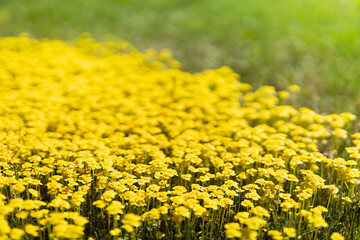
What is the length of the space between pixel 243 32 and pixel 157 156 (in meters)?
6.87

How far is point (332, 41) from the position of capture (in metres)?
8.57

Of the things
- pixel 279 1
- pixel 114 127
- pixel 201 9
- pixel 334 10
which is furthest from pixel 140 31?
pixel 114 127

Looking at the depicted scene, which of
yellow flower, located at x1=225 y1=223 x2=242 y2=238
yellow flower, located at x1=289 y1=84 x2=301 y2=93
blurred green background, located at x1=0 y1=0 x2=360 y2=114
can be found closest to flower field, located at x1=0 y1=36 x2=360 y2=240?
yellow flower, located at x1=225 y1=223 x2=242 y2=238

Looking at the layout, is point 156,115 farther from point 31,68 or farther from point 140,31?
point 140,31

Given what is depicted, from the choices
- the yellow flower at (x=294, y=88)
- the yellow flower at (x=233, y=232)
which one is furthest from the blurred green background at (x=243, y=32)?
the yellow flower at (x=233, y=232)

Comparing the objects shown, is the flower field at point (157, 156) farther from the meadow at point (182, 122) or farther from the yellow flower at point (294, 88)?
the yellow flower at point (294, 88)

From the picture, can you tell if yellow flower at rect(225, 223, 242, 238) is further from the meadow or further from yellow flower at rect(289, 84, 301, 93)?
yellow flower at rect(289, 84, 301, 93)

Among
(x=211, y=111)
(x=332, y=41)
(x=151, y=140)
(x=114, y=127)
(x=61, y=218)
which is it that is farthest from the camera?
(x=332, y=41)

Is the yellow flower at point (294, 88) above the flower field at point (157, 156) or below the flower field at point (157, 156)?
above

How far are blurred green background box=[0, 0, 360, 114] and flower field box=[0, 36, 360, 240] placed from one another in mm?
803

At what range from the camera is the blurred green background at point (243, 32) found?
7441 millimetres

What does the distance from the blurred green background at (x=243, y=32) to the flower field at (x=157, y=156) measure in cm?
80

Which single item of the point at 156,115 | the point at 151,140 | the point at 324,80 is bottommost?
the point at 151,140

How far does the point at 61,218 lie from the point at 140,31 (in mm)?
9624
